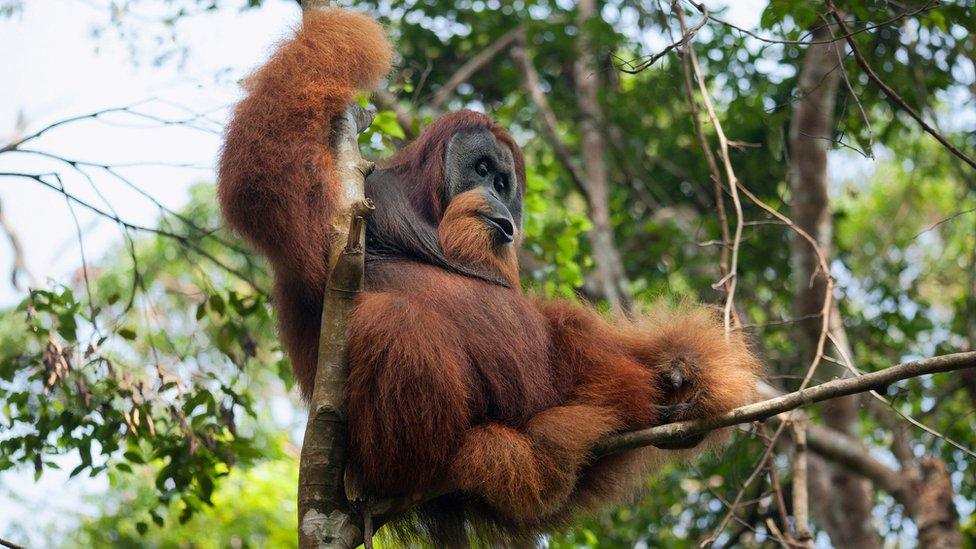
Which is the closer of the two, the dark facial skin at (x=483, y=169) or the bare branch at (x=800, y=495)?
the dark facial skin at (x=483, y=169)

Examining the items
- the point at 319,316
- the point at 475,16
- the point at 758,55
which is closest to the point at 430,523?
the point at 319,316

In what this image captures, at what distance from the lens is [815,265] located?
6973 millimetres

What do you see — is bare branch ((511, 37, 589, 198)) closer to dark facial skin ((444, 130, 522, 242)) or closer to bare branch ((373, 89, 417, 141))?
bare branch ((373, 89, 417, 141))

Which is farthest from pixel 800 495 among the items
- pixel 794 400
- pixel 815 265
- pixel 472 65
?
pixel 472 65

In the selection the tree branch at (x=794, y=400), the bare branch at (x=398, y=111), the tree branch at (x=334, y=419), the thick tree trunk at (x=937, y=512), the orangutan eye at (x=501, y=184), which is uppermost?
the bare branch at (x=398, y=111)

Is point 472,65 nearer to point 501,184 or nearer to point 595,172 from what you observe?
point 595,172

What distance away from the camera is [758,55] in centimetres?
696

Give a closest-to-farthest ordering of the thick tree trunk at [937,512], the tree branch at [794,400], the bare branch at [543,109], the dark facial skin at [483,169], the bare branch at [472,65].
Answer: the tree branch at [794,400], the dark facial skin at [483,169], the thick tree trunk at [937,512], the bare branch at [472,65], the bare branch at [543,109]

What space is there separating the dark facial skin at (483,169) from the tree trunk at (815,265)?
325 centimetres

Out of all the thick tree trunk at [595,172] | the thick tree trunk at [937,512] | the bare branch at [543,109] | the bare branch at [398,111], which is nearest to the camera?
the thick tree trunk at [937,512]

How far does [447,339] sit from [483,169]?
3.71 ft

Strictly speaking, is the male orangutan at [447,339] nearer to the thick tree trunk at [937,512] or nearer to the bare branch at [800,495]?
the bare branch at [800,495]

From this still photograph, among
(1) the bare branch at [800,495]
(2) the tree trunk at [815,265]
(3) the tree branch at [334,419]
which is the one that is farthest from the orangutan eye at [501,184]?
(2) the tree trunk at [815,265]

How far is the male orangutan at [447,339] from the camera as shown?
333cm
